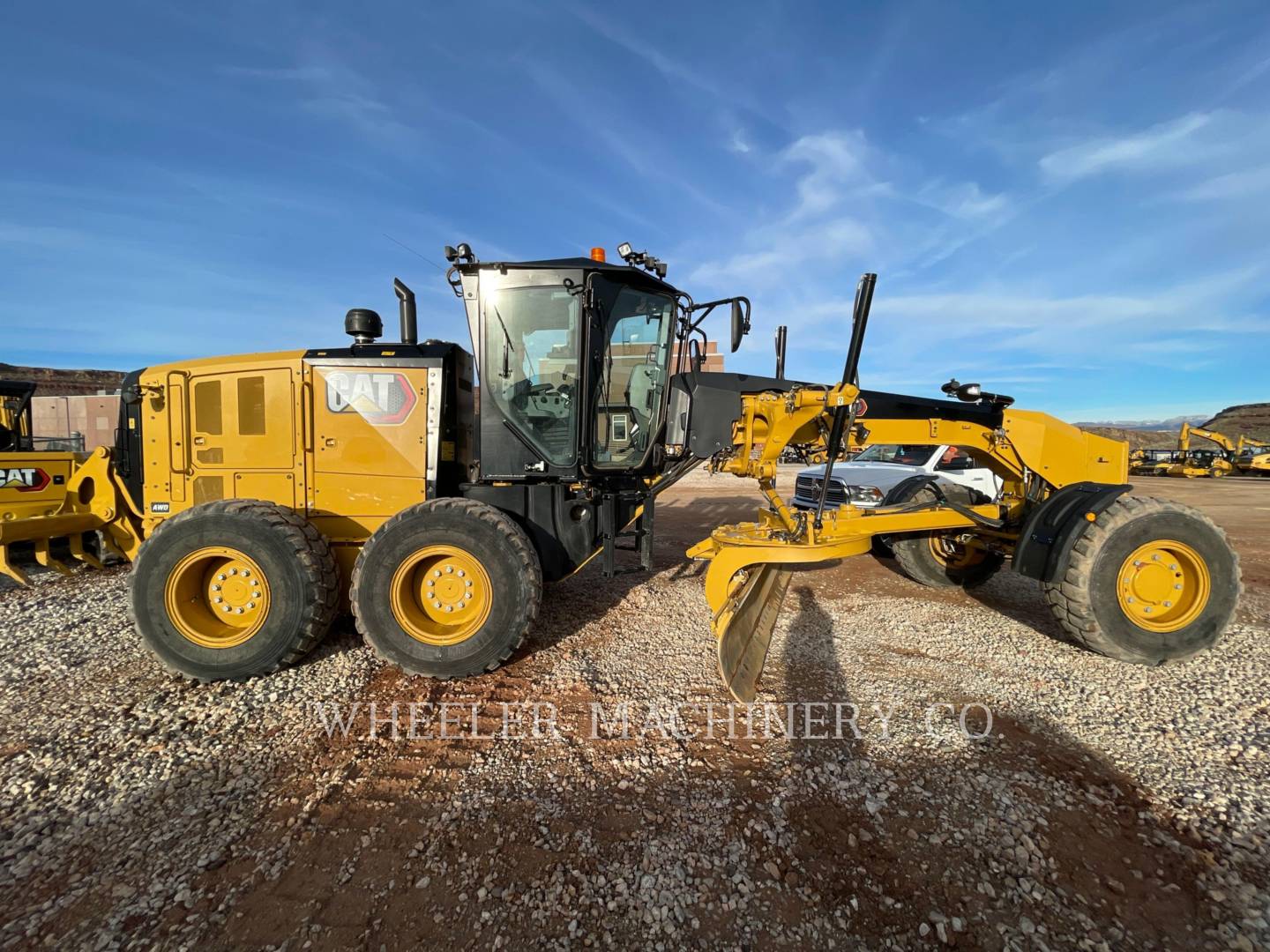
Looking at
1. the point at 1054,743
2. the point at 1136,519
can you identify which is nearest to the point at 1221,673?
the point at 1136,519

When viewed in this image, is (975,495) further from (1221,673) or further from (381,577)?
(381,577)

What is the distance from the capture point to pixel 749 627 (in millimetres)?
3906

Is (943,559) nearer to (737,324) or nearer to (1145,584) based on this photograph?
(1145,584)

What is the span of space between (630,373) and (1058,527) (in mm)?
3334

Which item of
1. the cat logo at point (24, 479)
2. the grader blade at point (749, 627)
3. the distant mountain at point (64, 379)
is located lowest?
the grader blade at point (749, 627)

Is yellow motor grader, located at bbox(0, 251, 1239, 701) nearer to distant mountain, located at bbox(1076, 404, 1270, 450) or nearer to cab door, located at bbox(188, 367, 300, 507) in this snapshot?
cab door, located at bbox(188, 367, 300, 507)

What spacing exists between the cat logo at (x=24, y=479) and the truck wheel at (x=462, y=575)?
5.00 meters

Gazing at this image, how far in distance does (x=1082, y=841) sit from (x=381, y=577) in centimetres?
389

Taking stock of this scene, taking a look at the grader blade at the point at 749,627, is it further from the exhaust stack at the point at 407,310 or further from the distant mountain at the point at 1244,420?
the distant mountain at the point at 1244,420

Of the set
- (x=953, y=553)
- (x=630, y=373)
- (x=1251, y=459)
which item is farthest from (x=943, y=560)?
(x=1251, y=459)

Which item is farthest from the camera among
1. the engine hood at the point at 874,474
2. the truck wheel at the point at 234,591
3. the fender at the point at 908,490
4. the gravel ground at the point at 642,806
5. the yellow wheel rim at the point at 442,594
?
the engine hood at the point at 874,474

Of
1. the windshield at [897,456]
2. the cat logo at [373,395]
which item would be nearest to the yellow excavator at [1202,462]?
the windshield at [897,456]

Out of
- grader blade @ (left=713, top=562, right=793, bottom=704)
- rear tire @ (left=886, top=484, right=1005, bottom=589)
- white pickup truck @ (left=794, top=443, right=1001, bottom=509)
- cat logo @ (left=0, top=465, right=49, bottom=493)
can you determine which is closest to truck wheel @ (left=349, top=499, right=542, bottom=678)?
grader blade @ (left=713, top=562, right=793, bottom=704)

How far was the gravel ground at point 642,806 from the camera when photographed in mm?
1952
